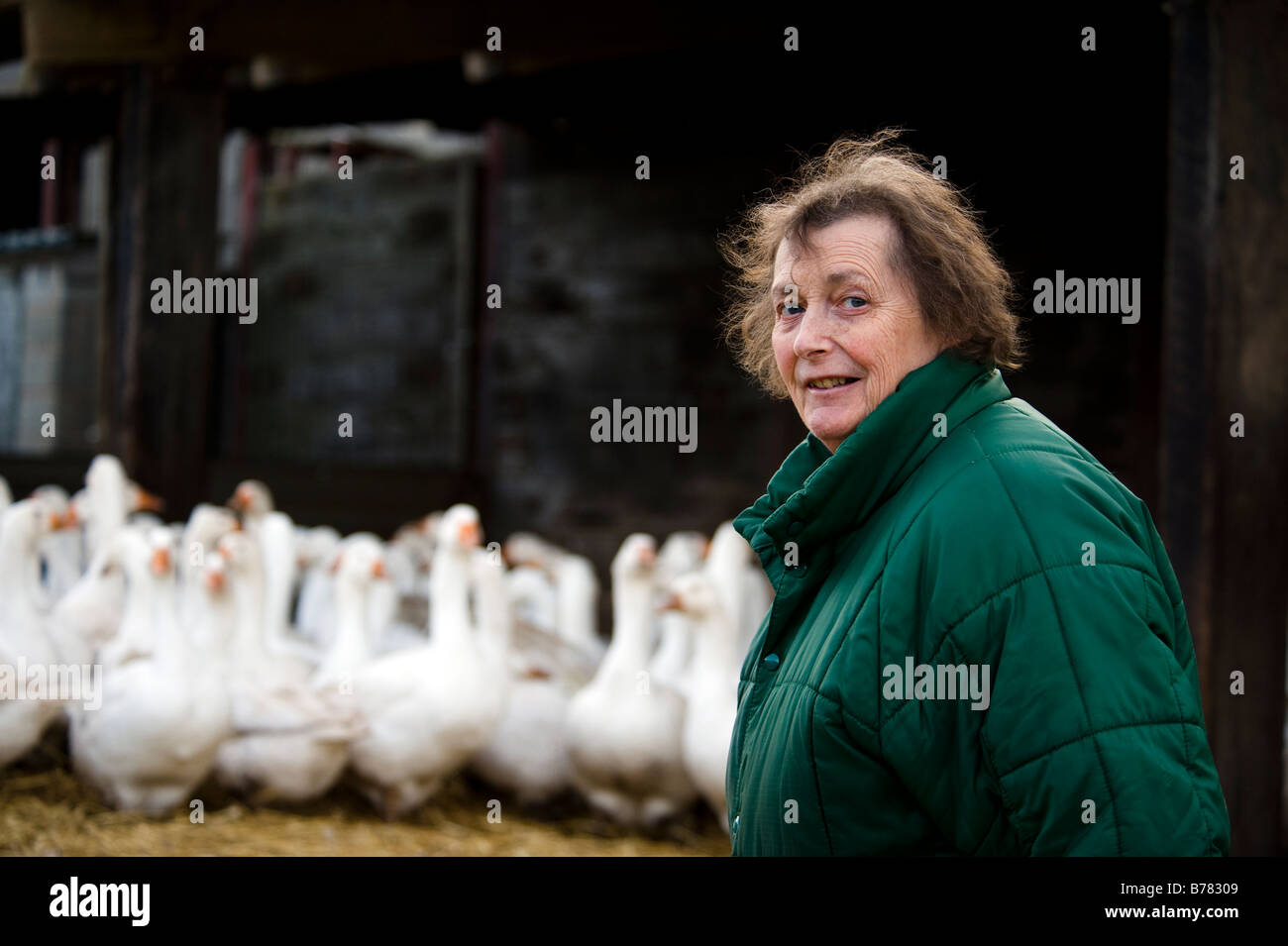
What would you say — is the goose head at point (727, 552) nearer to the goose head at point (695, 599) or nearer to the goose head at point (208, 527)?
the goose head at point (695, 599)

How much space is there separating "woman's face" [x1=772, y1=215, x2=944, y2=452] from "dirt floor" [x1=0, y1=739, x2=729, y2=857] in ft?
10.5

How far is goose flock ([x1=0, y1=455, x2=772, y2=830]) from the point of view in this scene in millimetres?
4488

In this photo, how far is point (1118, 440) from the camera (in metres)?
7.56

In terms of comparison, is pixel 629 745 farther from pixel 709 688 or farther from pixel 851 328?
pixel 851 328

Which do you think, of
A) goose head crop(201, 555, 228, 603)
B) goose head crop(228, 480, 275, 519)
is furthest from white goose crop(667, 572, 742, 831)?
goose head crop(228, 480, 275, 519)

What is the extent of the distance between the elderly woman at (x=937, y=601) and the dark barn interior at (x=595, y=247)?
2.59 m

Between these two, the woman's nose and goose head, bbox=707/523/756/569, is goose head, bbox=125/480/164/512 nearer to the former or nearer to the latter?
goose head, bbox=707/523/756/569

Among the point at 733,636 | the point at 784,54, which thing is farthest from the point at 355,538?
the point at 784,54

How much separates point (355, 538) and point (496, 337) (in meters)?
3.82

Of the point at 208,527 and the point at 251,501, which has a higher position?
the point at 251,501

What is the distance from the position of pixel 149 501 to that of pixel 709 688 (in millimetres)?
3067

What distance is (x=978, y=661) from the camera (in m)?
1.32

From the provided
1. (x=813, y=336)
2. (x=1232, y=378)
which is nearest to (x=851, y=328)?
(x=813, y=336)

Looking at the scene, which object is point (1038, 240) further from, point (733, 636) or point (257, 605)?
point (257, 605)
